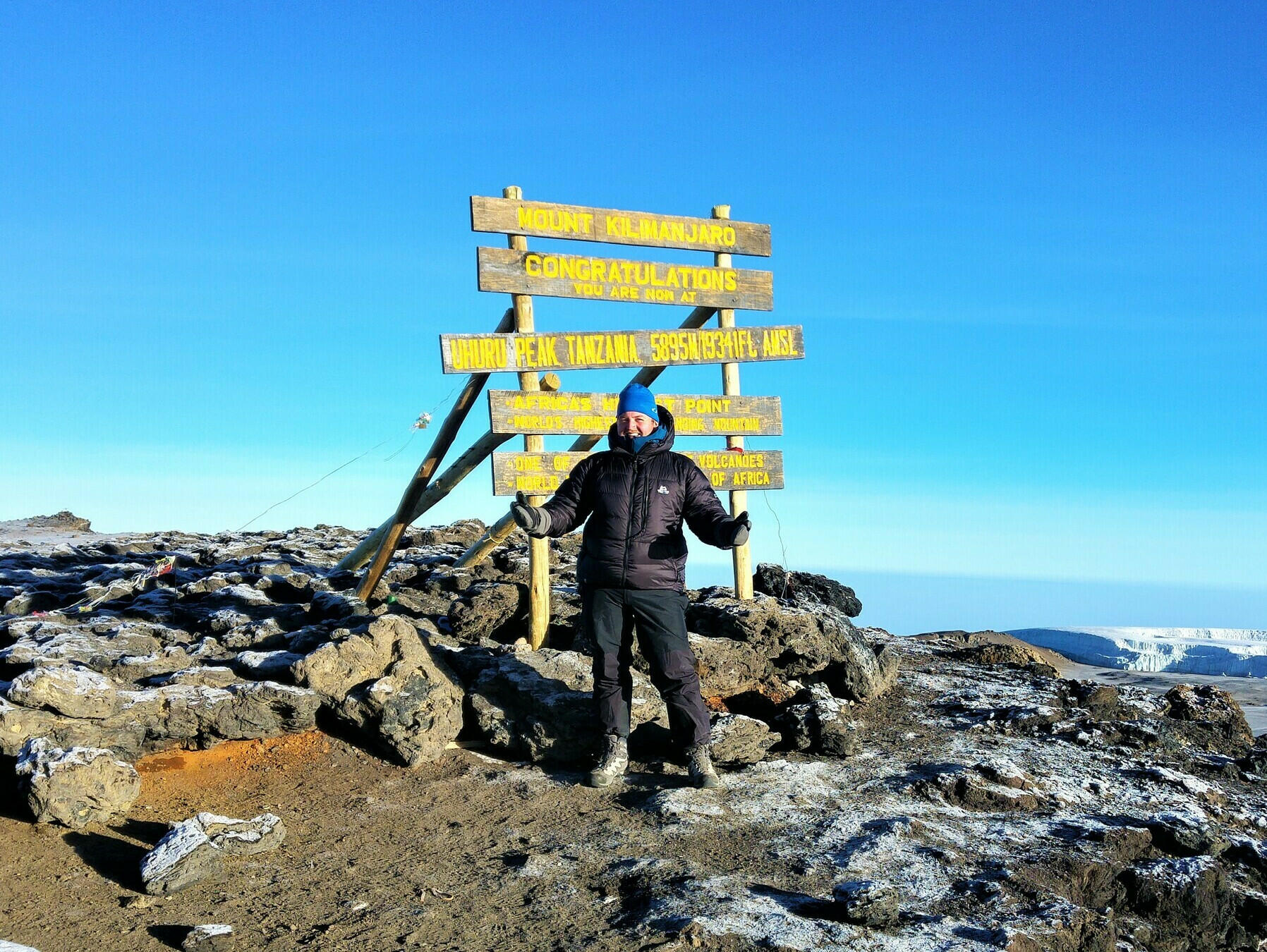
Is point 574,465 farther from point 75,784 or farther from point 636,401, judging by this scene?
point 75,784

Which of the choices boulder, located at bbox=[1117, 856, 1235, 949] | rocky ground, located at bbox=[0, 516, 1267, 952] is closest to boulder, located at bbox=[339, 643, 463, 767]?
rocky ground, located at bbox=[0, 516, 1267, 952]

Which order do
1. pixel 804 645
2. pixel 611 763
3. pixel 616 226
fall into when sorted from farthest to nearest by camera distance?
pixel 616 226 → pixel 804 645 → pixel 611 763

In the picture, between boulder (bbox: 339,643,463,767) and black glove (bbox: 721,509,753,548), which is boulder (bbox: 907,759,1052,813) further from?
boulder (bbox: 339,643,463,767)

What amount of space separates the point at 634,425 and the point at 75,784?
394 centimetres

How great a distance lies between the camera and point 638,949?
425 centimetres

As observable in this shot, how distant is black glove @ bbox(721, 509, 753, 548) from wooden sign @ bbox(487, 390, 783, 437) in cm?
194

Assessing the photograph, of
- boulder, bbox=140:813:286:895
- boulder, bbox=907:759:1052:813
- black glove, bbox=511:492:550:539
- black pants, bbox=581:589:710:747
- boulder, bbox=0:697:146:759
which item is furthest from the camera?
black glove, bbox=511:492:550:539

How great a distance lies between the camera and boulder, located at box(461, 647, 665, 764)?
6871 millimetres

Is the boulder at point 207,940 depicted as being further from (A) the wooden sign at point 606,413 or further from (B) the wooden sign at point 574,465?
(A) the wooden sign at point 606,413

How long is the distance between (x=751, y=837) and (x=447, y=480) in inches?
209

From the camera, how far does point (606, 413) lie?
9039mm

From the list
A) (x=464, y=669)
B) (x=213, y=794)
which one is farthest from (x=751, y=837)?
(x=213, y=794)

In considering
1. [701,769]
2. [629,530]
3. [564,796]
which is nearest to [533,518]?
[629,530]

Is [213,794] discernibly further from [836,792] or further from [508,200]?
[508,200]
